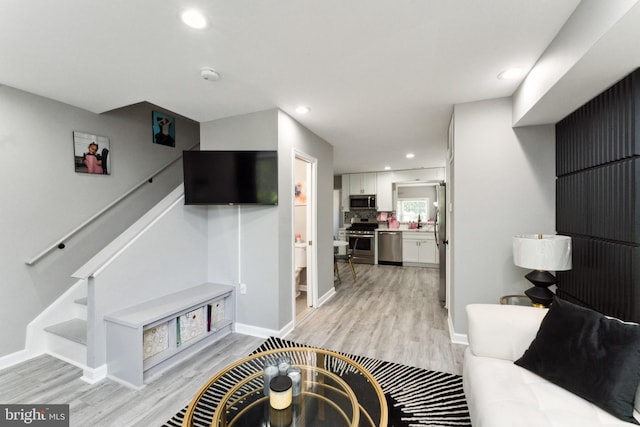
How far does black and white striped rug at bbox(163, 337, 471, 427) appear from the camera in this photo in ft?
5.56

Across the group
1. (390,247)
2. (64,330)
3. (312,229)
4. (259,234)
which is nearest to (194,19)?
(259,234)

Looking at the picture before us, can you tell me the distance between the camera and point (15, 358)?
7.73 ft

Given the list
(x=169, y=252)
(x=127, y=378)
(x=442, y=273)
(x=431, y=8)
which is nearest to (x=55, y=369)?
(x=127, y=378)

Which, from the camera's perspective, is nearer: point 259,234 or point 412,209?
point 259,234

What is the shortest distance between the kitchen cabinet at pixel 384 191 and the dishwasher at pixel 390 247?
697 millimetres

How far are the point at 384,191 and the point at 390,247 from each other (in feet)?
4.81

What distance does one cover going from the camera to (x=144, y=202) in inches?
139

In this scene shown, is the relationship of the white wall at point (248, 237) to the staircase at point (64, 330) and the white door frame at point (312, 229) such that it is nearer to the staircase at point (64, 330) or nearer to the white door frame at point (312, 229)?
the white door frame at point (312, 229)

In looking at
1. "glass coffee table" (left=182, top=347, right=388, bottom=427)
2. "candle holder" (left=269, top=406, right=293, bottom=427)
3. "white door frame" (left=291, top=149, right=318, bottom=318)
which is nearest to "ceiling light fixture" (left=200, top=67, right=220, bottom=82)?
"white door frame" (left=291, top=149, right=318, bottom=318)

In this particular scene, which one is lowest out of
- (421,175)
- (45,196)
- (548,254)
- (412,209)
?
(548,254)

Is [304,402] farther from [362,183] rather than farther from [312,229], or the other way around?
[362,183]

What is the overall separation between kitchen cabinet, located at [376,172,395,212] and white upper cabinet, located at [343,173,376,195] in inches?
5.2

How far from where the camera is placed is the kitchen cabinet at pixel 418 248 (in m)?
6.25

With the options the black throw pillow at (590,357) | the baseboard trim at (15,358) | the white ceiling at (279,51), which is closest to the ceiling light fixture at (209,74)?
the white ceiling at (279,51)
